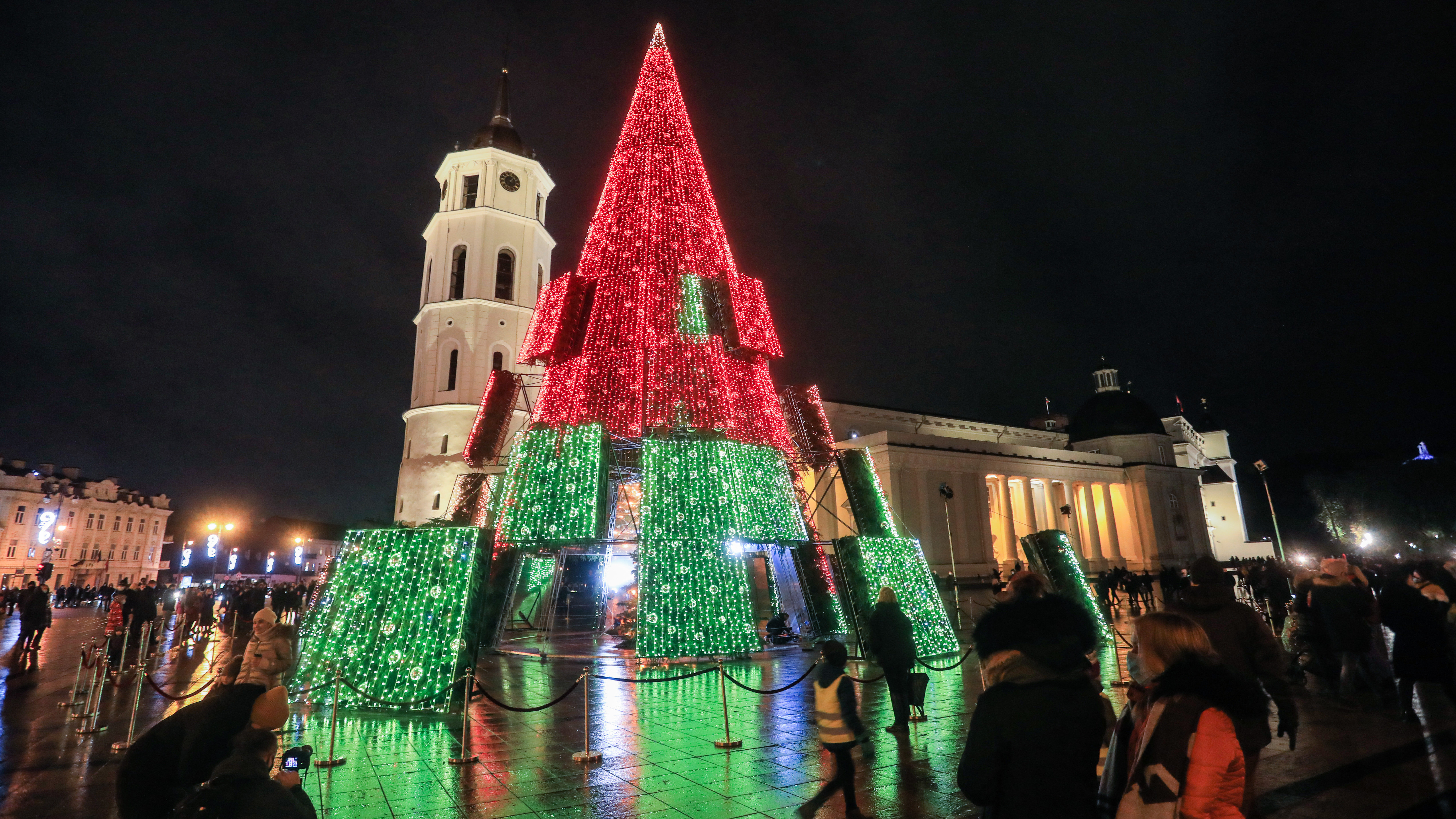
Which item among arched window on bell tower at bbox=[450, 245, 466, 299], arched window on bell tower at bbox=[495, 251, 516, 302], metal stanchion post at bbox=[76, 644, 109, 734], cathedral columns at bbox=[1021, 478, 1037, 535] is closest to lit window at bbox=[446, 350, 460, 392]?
arched window on bell tower at bbox=[450, 245, 466, 299]

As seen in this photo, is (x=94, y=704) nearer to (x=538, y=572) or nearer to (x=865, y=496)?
(x=538, y=572)

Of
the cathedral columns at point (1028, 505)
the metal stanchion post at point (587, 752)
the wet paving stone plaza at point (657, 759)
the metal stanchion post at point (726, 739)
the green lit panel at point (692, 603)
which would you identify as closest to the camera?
the wet paving stone plaza at point (657, 759)

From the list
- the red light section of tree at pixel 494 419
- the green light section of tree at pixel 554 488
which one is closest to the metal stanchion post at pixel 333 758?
the green light section of tree at pixel 554 488

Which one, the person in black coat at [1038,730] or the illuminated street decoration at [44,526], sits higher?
the illuminated street decoration at [44,526]

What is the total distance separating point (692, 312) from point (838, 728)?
31.0 feet

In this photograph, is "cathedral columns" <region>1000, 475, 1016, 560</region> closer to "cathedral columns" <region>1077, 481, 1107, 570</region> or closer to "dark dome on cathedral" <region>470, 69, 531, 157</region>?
"cathedral columns" <region>1077, 481, 1107, 570</region>

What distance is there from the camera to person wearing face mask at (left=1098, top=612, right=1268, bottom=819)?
99.7 inches

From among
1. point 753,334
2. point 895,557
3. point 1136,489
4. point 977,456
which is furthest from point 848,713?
point 1136,489

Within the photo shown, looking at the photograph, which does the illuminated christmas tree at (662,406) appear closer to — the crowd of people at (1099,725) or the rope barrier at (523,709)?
the rope barrier at (523,709)

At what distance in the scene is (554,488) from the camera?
12414 millimetres

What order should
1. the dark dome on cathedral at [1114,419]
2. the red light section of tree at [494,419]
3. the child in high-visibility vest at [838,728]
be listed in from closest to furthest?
the child in high-visibility vest at [838,728] < the red light section of tree at [494,419] < the dark dome on cathedral at [1114,419]

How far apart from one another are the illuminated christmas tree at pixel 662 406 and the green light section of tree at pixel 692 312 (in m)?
0.02

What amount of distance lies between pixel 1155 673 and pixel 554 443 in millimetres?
11057

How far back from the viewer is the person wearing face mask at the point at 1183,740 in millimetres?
2531
